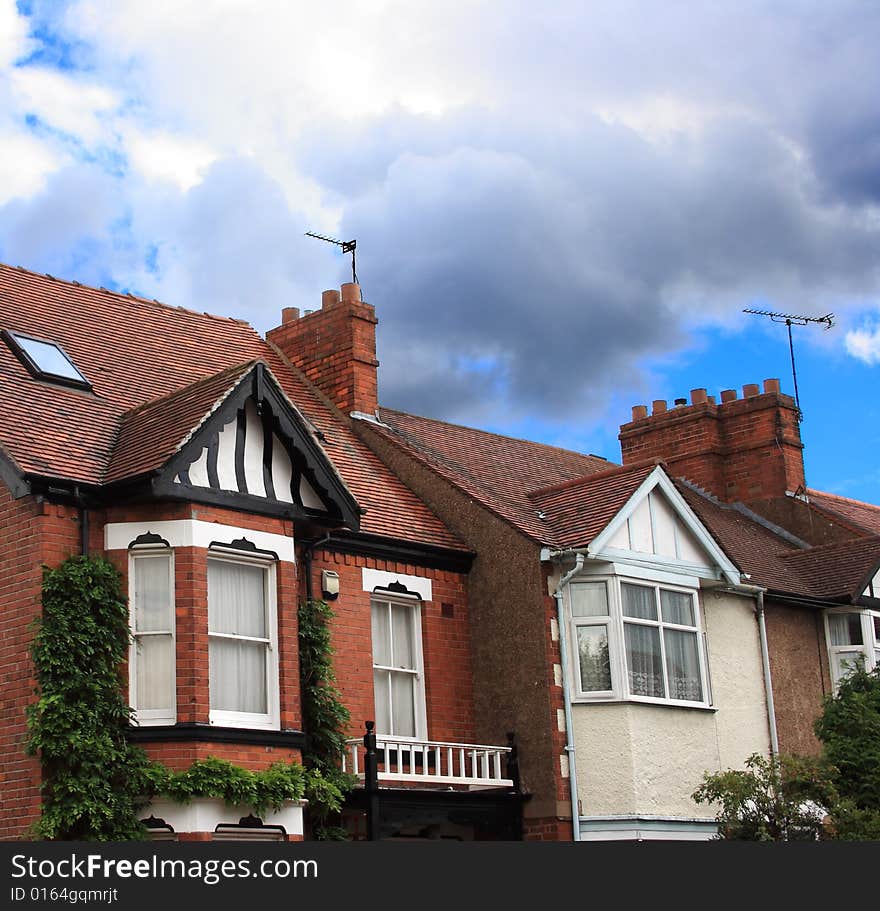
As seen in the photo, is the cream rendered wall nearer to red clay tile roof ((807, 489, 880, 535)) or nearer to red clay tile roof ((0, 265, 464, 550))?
red clay tile roof ((0, 265, 464, 550))

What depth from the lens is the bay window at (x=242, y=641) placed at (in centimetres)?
1742

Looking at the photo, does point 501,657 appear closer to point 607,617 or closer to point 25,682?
point 607,617

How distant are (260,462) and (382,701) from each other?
14.3ft

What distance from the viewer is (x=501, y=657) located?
70.9 feet

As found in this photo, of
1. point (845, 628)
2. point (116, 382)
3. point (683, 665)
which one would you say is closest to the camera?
point (116, 382)

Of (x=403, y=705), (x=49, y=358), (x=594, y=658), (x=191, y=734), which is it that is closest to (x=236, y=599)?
(x=191, y=734)

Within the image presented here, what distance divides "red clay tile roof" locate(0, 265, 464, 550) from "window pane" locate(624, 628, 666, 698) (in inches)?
121

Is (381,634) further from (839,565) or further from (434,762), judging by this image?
(839,565)

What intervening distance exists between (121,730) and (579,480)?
9619 millimetres

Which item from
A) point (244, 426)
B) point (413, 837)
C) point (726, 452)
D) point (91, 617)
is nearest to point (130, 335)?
point (244, 426)

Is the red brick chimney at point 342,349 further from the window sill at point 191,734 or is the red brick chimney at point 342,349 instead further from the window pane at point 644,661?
the window sill at point 191,734

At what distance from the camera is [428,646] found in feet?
70.6

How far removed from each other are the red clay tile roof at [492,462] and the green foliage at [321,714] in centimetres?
406

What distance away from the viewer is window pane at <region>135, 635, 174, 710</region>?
16.9 m
